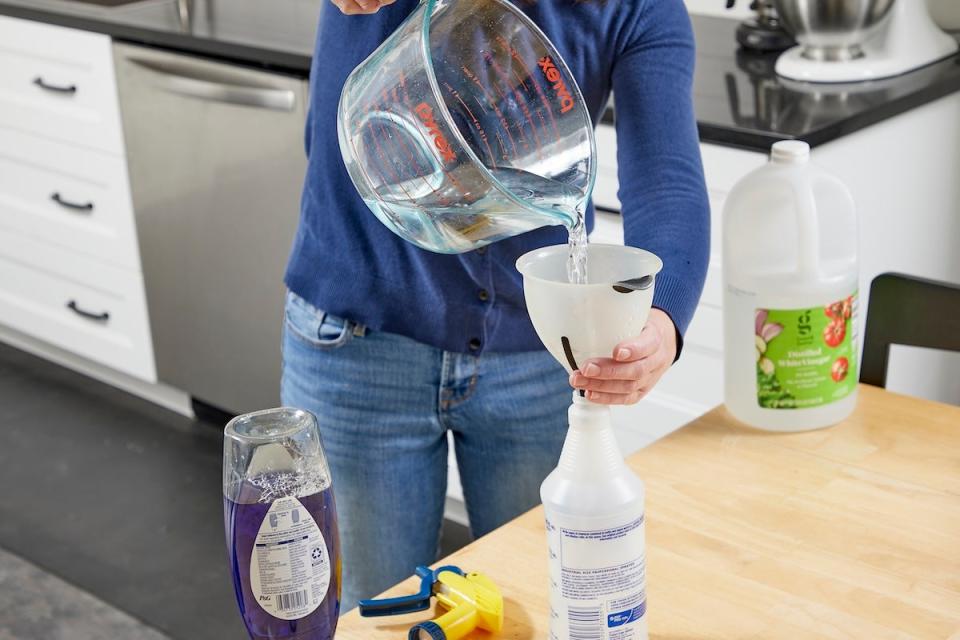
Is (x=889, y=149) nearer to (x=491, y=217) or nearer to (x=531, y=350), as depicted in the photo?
(x=531, y=350)

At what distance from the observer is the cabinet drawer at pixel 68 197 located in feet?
8.85

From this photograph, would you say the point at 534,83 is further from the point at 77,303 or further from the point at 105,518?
the point at 77,303

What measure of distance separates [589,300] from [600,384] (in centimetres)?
6


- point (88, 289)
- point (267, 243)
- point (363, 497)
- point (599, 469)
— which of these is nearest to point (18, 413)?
point (88, 289)

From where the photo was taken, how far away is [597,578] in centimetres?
75

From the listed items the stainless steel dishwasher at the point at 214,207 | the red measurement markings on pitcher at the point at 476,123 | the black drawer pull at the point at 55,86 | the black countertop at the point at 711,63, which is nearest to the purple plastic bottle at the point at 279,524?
the red measurement markings on pitcher at the point at 476,123

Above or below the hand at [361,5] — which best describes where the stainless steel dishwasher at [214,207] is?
below

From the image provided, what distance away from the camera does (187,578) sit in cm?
221

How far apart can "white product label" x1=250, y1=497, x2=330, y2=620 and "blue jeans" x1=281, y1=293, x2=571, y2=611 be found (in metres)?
0.40

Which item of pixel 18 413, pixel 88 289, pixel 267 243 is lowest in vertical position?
pixel 18 413

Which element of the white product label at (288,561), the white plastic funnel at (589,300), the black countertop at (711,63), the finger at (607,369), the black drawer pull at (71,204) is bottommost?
the black drawer pull at (71,204)

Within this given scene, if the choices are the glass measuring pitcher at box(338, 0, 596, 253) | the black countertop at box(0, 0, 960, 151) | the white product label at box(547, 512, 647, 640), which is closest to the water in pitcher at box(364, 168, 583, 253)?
the glass measuring pitcher at box(338, 0, 596, 253)

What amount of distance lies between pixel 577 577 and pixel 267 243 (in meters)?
1.75

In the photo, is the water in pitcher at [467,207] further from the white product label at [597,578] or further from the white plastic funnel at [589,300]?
the white product label at [597,578]
